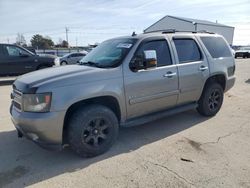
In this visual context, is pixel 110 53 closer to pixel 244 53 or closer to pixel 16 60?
pixel 16 60

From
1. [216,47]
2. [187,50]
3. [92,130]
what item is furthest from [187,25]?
[92,130]

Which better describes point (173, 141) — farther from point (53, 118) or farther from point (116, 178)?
point (53, 118)

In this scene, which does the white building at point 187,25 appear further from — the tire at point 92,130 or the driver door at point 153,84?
the tire at point 92,130

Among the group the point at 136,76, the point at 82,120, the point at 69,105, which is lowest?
the point at 82,120

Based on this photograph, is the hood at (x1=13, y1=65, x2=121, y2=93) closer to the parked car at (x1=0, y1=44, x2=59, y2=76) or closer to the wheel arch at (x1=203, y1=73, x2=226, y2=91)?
the wheel arch at (x1=203, y1=73, x2=226, y2=91)

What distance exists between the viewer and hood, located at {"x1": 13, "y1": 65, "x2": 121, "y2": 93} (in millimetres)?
3664

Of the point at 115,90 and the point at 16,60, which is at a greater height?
the point at 16,60

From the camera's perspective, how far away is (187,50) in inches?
213

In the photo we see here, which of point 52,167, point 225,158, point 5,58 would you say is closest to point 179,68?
point 225,158

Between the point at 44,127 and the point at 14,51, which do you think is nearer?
the point at 44,127

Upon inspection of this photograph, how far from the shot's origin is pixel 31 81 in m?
3.84

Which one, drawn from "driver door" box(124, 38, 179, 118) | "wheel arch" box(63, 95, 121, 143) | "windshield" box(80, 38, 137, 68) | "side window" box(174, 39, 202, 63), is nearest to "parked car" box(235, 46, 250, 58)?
"side window" box(174, 39, 202, 63)

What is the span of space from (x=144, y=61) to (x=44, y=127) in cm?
192

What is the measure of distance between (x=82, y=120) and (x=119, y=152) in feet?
2.84
